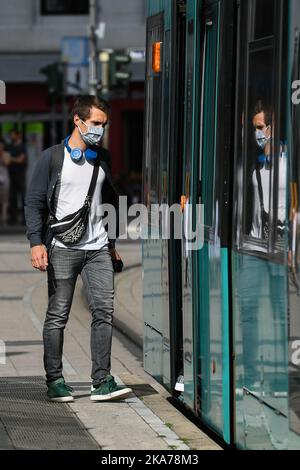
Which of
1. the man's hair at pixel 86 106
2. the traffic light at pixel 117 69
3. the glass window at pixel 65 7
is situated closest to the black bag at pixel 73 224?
the man's hair at pixel 86 106

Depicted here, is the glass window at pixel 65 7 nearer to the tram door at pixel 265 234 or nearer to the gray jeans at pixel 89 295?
the gray jeans at pixel 89 295

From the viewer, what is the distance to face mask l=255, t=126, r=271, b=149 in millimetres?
6084

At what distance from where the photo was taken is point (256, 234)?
623cm

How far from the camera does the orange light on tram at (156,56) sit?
8.84 metres

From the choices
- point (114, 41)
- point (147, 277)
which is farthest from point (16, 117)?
point (147, 277)

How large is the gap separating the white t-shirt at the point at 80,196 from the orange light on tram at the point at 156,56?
0.76 meters

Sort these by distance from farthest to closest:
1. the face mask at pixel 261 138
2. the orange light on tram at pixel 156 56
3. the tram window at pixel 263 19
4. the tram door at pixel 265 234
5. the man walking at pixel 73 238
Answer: the orange light on tram at pixel 156 56, the man walking at pixel 73 238, the face mask at pixel 261 138, the tram window at pixel 263 19, the tram door at pixel 265 234

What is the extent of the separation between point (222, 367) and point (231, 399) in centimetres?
16

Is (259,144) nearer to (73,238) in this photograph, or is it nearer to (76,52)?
(73,238)

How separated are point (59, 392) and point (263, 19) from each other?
10.7 ft

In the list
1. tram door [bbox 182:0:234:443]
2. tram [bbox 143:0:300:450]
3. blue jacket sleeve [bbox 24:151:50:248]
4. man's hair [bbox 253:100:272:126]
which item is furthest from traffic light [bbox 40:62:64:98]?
man's hair [bbox 253:100:272:126]

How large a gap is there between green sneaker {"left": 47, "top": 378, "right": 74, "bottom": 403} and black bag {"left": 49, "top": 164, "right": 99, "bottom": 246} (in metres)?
0.84

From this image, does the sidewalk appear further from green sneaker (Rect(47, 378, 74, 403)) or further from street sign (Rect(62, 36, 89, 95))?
street sign (Rect(62, 36, 89, 95))

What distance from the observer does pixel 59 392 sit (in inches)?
339
